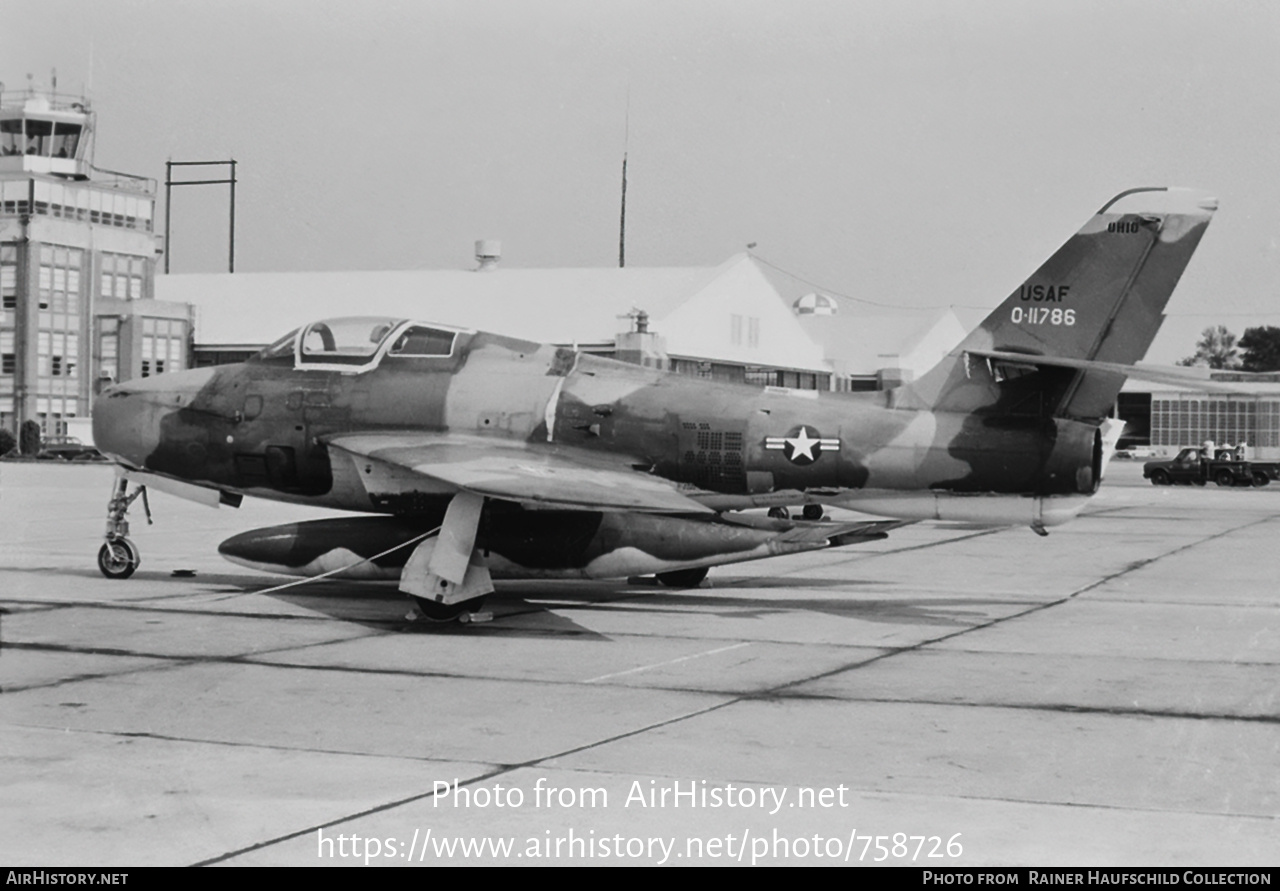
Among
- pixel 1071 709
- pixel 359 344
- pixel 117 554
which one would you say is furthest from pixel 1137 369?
pixel 117 554

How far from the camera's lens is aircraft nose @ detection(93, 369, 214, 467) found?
1596 centimetres

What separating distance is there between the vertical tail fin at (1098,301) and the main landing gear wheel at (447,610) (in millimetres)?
5546

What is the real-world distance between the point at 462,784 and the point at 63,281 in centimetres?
7083

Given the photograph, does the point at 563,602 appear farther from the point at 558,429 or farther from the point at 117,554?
the point at 117,554

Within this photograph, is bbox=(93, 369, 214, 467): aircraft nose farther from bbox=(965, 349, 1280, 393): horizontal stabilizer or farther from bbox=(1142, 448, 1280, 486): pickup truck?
bbox=(1142, 448, 1280, 486): pickup truck

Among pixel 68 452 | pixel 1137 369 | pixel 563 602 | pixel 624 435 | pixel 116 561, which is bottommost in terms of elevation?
pixel 68 452

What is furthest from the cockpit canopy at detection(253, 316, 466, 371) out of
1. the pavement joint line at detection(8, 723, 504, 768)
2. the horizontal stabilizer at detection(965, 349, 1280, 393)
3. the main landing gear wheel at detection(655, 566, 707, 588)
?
the pavement joint line at detection(8, 723, 504, 768)

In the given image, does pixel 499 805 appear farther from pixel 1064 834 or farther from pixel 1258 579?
pixel 1258 579

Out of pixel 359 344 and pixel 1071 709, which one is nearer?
pixel 1071 709

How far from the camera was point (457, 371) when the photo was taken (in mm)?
15633

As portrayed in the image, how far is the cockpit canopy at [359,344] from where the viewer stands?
15734 millimetres

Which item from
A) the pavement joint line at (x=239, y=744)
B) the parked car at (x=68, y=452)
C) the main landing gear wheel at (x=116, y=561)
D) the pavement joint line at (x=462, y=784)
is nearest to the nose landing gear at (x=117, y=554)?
the main landing gear wheel at (x=116, y=561)

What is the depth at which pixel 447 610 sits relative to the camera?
13672 millimetres

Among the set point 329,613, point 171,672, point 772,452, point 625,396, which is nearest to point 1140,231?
point 772,452
